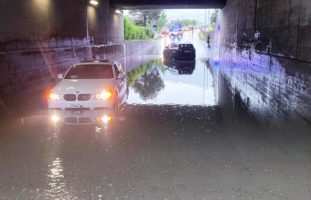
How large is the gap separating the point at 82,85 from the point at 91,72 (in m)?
1.45

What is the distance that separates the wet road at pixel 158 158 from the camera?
17.8 ft

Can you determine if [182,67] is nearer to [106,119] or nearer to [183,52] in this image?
[183,52]

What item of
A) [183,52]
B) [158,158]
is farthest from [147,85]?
[183,52]

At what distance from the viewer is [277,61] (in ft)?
46.1

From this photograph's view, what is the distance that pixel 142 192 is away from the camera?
209 inches

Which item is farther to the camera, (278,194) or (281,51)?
(281,51)

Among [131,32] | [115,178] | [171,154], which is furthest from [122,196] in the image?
[131,32]

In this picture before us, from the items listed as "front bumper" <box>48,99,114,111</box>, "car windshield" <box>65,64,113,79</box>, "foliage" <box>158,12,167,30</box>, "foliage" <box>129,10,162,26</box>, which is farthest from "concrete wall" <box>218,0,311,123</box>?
"foliage" <box>158,12,167,30</box>

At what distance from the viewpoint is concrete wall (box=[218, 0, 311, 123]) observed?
11125 millimetres

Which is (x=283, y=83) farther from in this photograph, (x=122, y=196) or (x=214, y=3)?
(x=214, y=3)

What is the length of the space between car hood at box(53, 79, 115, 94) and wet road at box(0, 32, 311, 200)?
3.03ft

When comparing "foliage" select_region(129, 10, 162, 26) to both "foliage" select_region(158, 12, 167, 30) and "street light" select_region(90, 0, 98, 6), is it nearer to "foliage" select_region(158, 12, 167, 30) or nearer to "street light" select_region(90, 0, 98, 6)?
"foliage" select_region(158, 12, 167, 30)

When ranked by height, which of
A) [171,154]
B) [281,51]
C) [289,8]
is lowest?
[171,154]

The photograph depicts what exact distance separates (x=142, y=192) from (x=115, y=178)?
715 millimetres
